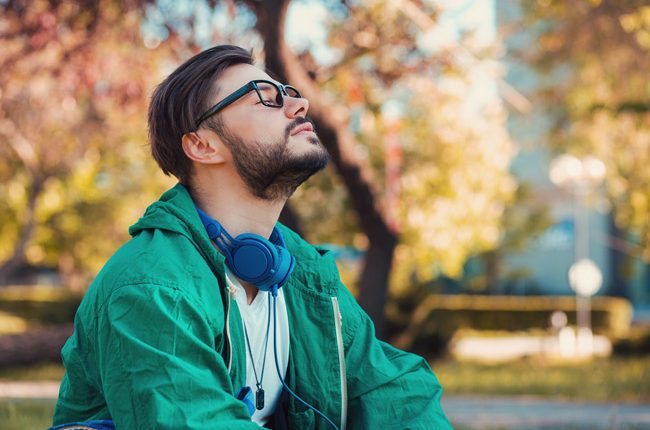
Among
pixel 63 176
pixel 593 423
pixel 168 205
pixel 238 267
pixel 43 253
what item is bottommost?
pixel 593 423

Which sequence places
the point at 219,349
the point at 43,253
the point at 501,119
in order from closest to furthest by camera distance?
the point at 219,349
the point at 501,119
the point at 43,253

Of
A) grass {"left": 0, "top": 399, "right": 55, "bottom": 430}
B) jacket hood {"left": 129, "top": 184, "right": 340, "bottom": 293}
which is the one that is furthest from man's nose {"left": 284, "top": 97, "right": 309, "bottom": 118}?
grass {"left": 0, "top": 399, "right": 55, "bottom": 430}

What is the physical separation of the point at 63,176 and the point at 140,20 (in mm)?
12854

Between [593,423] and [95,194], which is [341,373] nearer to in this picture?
[593,423]

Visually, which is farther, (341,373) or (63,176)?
(63,176)

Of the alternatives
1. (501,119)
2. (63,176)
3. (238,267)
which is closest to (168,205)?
(238,267)

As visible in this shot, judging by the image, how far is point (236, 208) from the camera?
2.43 meters

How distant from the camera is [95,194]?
68.3 ft

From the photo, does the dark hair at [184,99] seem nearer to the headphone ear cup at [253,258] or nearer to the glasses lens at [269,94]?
the glasses lens at [269,94]

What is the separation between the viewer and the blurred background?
315 inches

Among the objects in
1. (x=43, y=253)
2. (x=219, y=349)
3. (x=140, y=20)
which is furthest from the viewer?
(x=43, y=253)

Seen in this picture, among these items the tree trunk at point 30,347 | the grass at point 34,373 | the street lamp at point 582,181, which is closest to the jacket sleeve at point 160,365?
the grass at point 34,373

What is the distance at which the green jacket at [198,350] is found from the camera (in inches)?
73.9

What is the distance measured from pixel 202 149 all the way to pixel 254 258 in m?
0.38
